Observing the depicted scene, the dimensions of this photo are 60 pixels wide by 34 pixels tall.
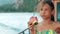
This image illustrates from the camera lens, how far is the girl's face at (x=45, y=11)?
35.7 inches

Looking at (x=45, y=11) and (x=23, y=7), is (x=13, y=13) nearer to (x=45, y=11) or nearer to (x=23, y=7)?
(x=23, y=7)

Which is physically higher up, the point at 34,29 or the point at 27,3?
the point at 27,3

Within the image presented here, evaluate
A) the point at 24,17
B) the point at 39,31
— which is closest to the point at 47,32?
the point at 39,31

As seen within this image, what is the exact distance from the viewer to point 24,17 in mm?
1375

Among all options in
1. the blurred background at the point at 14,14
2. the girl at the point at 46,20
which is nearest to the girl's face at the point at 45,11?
the girl at the point at 46,20

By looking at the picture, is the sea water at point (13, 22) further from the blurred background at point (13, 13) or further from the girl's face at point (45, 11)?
the girl's face at point (45, 11)

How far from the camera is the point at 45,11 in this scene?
3.00 feet

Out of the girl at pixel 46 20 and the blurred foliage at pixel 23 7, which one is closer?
the girl at pixel 46 20

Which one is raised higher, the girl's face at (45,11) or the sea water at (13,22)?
the girl's face at (45,11)

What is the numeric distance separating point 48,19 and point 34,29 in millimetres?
89

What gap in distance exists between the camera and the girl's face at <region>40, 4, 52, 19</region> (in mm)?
907

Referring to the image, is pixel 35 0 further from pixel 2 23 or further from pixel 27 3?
pixel 2 23

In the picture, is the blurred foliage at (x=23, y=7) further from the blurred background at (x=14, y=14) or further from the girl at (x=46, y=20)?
the girl at (x=46, y=20)

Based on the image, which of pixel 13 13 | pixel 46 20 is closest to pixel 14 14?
pixel 13 13
